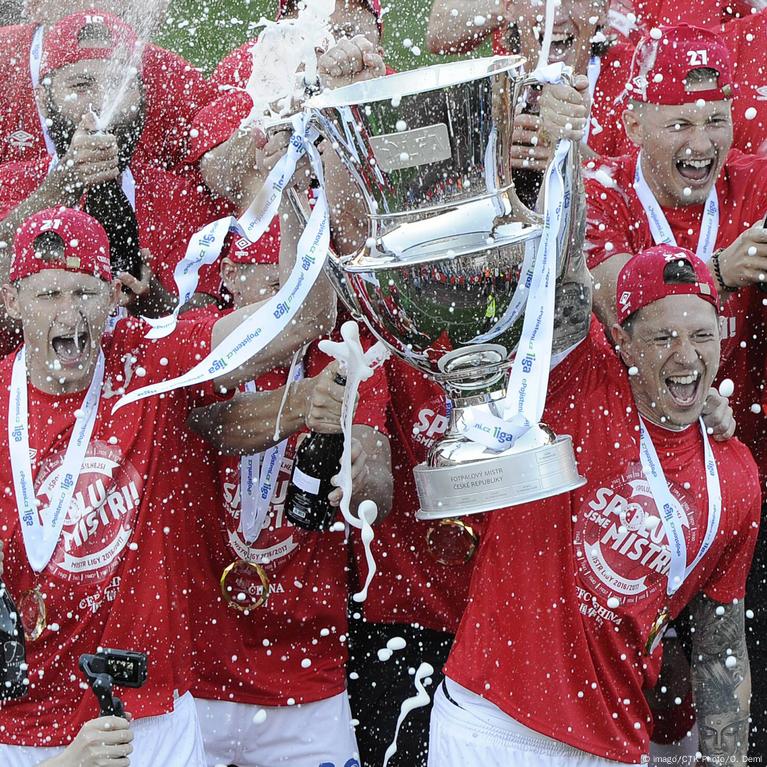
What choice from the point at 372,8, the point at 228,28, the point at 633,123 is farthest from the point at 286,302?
the point at 228,28

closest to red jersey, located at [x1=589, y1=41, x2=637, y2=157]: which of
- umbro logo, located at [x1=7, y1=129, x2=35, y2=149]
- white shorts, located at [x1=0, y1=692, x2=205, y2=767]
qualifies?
umbro logo, located at [x1=7, y1=129, x2=35, y2=149]

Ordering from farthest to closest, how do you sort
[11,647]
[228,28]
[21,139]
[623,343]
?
[228,28]
[21,139]
[623,343]
[11,647]

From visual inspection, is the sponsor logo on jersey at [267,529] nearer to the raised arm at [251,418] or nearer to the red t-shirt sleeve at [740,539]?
the raised arm at [251,418]

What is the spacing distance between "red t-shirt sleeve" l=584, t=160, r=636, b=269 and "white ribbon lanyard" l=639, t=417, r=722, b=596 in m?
0.56

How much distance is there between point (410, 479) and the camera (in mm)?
3752

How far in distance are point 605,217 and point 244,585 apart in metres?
1.38

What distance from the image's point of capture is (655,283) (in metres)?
3.24

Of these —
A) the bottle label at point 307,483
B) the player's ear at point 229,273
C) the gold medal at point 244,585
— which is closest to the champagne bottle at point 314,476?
the bottle label at point 307,483

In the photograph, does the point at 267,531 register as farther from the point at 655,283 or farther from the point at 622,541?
the point at 655,283

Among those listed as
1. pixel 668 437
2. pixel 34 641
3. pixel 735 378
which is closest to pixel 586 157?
pixel 735 378

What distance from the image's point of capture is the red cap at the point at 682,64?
366 centimetres

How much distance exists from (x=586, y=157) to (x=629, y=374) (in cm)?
91

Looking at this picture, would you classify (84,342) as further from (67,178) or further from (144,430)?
(67,178)

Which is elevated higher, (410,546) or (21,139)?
(21,139)
